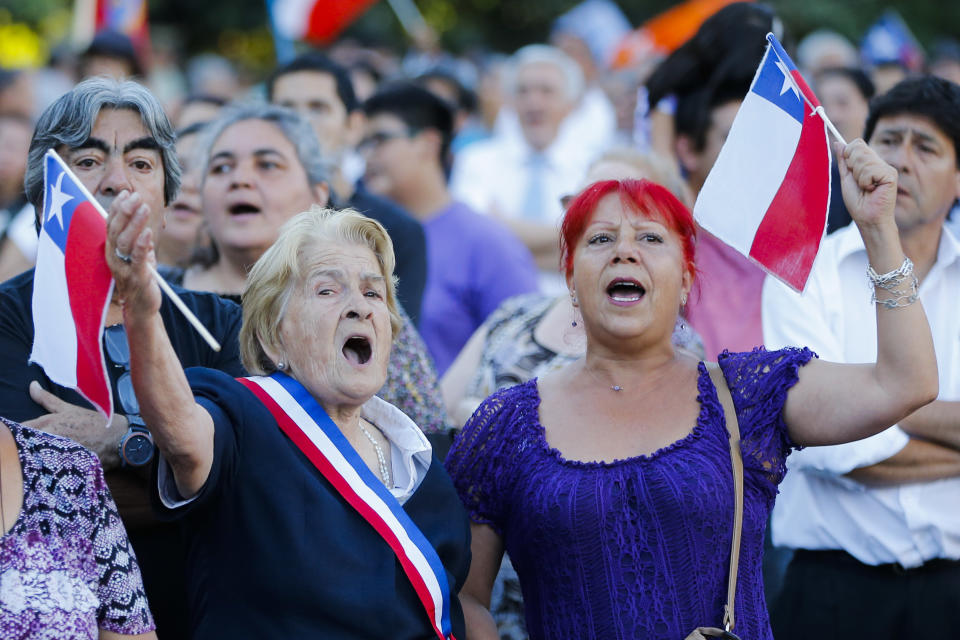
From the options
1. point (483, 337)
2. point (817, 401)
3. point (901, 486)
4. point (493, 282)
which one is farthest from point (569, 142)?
point (817, 401)

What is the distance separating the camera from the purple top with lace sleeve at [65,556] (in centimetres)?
287

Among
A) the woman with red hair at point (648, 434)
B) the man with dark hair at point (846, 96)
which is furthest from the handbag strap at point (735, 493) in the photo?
the man with dark hair at point (846, 96)

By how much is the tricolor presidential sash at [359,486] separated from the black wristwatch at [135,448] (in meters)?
0.31

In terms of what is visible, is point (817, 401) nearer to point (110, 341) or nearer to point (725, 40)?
point (110, 341)

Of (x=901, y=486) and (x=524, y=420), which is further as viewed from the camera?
(x=901, y=486)

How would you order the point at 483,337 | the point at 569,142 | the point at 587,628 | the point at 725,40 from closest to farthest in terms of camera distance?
the point at 587,628, the point at 483,337, the point at 725,40, the point at 569,142

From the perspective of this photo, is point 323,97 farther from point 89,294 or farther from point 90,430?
point 89,294

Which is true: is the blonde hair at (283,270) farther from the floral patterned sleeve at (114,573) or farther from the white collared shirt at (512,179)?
the white collared shirt at (512,179)

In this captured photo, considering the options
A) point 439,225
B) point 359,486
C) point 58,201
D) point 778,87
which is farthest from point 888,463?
point 439,225

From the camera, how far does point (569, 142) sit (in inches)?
363

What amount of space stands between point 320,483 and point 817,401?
4.31 ft

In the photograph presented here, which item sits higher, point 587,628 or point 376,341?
point 376,341

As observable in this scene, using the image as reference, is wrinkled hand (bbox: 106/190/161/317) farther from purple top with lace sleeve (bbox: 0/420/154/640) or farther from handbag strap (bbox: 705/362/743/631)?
handbag strap (bbox: 705/362/743/631)

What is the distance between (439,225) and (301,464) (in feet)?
11.9
